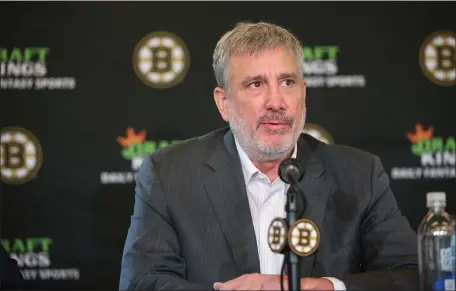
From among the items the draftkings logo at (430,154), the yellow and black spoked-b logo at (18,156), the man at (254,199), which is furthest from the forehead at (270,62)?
the yellow and black spoked-b logo at (18,156)

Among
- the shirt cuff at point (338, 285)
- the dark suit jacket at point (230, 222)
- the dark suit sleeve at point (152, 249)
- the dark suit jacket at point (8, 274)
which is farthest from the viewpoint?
the dark suit jacket at point (8, 274)

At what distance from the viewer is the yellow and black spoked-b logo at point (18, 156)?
147 inches

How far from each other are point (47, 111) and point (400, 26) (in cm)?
212

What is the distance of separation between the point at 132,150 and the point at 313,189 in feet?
5.11

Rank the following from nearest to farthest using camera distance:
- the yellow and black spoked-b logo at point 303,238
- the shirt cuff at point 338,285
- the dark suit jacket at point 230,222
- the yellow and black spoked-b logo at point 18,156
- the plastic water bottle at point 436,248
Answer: the yellow and black spoked-b logo at point 303,238 < the plastic water bottle at point 436,248 < the shirt cuff at point 338,285 < the dark suit jacket at point 230,222 < the yellow and black spoked-b logo at point 18,156

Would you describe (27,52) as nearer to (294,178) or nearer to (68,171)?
(68,171)

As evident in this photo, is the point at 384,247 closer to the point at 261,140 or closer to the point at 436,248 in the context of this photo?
the point at 436,248

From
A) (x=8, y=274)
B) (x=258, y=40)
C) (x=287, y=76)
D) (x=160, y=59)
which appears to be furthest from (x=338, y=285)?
(x=160, y=59)

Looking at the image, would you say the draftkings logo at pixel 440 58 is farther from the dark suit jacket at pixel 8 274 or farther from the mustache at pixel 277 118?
the dark suit jacket at pixel 8 274

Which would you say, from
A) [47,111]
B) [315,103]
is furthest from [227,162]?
[47,111]

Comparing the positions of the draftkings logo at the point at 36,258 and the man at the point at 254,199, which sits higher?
the man at the point at 254,199

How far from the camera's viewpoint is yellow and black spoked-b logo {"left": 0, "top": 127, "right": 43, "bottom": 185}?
12.2 feet

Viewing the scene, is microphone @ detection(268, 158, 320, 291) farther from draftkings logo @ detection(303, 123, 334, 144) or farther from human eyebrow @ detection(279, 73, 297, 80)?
draftkings logo @ detection(303, 123, 334, 144)

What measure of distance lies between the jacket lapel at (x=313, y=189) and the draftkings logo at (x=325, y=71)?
1.21 metres
